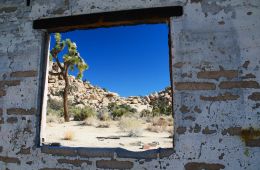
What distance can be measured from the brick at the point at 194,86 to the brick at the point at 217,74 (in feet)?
0.29

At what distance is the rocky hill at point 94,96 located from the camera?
113 ft

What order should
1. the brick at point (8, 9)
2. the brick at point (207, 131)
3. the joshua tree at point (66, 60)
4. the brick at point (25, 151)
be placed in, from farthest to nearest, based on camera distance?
the joshua tree at point (66, 60)
the brick at point (8, 9)
the brick at point (25, 151)
the brick at point (207, 131)

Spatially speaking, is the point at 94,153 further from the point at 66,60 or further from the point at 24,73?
the point at 66,60

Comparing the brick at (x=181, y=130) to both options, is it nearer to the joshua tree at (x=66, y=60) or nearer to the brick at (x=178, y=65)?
the brick at (x=178, y=65)

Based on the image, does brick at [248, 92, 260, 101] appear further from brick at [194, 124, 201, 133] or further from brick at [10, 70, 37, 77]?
brick at [10, 70, 37, 77]

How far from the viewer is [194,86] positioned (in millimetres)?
3684

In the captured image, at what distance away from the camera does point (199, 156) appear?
3545 mm

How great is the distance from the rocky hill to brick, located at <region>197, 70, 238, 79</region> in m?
29.7

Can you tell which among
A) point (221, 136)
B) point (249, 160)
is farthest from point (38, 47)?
point (249, 160)

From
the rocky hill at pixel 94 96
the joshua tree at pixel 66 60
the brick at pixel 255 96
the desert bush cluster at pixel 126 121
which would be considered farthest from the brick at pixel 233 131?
the rocky hill at pixel 94 96

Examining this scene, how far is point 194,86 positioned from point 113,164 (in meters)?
Answer: 1.42

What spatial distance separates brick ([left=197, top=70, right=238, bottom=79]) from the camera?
11.8 feet

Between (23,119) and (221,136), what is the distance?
8.74 ft

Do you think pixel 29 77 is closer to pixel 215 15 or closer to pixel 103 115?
pixel 215 15
